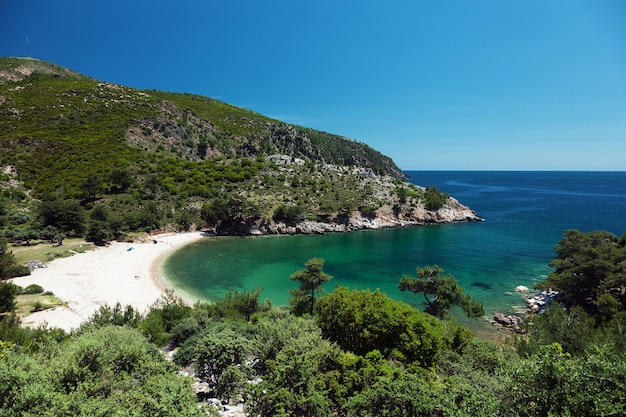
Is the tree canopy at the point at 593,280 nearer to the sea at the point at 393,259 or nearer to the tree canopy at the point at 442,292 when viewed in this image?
the sea at the point at 393,259

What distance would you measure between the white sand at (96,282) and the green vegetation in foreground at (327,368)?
3487 millimetres

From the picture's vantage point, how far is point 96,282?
93.9ft

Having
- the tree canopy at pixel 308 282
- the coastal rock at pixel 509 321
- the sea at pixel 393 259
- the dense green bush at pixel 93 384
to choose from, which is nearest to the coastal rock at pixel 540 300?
the sea at pixel 393 259

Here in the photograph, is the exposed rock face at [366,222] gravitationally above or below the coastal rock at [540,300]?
above

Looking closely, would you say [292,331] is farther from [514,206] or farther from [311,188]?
[514,206]

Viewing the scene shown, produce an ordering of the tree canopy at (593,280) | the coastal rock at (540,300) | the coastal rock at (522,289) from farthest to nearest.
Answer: the coastal rock at (522,289) < the coastal rock at (540,300) < the tree canopy at (593,280)

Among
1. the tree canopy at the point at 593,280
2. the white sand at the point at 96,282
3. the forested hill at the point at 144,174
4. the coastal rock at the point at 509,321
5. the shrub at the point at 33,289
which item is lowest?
the coastal rock at the point at 509,321

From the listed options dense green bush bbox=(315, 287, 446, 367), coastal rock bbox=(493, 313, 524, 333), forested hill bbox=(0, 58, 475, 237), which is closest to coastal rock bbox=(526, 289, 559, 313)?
coastal rock bbox=(493, 313, 524, 333)

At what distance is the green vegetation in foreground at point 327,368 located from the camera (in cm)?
723

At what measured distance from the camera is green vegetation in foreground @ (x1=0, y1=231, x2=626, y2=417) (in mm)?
7230

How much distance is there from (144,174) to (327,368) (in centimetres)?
6612

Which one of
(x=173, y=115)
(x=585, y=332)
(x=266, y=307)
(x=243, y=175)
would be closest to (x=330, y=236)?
(x=243, y=175)

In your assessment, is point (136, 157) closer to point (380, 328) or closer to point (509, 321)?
point (380, 328)

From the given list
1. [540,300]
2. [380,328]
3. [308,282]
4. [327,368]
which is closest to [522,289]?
[540,300]
